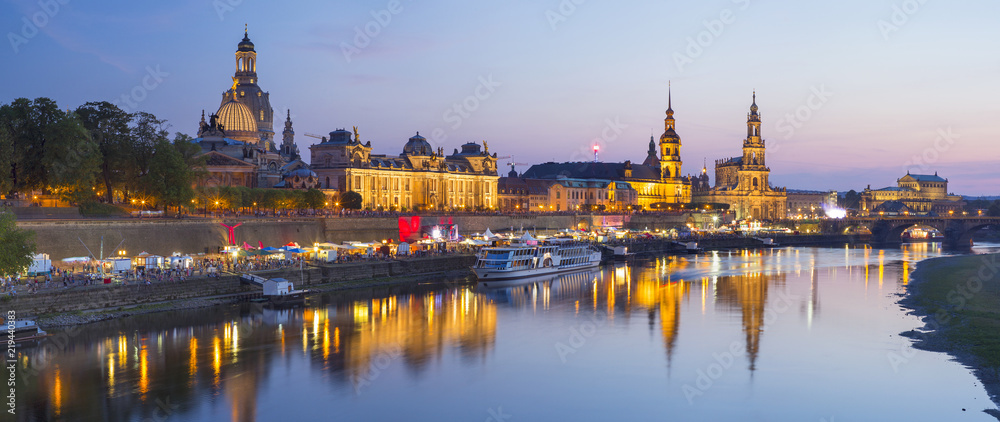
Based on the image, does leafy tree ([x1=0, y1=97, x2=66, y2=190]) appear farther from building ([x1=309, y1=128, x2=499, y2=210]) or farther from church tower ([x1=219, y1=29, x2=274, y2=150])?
church tower ([x1=219, y1=29, x2=274, y2=150])

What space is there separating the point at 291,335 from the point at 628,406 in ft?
57.6

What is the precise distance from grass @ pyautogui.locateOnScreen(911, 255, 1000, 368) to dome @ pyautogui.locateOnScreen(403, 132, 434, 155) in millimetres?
67134

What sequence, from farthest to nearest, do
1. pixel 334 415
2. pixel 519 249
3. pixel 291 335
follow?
pixel 519 249, pixel 291 335, pixel 334 415

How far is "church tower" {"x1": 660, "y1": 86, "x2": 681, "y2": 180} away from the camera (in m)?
186

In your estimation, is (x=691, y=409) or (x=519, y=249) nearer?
(x=691, y=409)

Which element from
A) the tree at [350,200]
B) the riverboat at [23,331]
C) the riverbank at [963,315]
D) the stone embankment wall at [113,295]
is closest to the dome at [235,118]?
the tree at [350,200]

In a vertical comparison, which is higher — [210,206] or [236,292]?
[210,206]

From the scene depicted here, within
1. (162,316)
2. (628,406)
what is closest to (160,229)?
(162,316)

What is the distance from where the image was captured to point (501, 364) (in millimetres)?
34219

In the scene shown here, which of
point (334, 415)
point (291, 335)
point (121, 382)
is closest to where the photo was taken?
point (334, 415)

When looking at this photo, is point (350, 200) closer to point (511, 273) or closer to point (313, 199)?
point (313, 199)

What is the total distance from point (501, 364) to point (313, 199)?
60.7 metres

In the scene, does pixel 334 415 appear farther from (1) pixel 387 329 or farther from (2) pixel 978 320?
(2) pixel 978 320

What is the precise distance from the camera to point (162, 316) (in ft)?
138
